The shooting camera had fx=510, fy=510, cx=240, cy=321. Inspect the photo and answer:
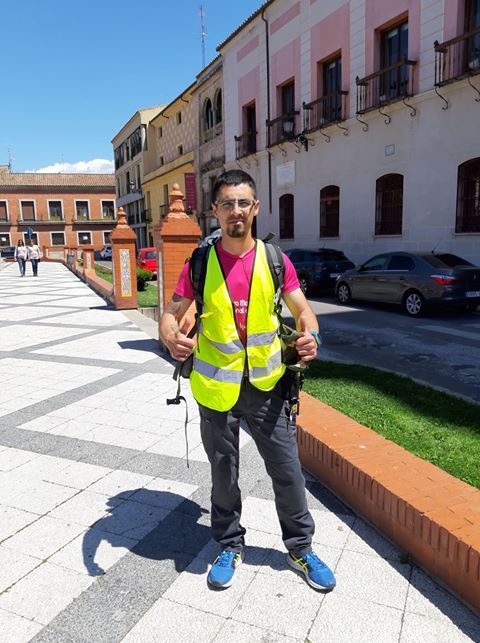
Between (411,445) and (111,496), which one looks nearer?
(111,496)

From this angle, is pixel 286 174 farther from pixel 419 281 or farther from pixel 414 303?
pixel 414 303

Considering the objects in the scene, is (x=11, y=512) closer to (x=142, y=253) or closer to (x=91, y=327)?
(x=91, y=327)

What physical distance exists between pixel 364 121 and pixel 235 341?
16.0 meters

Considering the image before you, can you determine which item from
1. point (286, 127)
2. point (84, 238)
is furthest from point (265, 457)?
point (84, 238)

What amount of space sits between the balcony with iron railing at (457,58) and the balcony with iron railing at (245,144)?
10.9 metres

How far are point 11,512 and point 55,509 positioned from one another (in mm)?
248

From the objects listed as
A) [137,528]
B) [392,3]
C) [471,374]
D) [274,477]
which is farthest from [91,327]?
[392,3]

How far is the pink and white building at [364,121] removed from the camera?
13344 mm

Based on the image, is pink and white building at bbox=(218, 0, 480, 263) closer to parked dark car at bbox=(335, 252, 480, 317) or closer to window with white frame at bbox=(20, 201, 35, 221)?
parked dark car at bbox=(335, 252, 480, 317)

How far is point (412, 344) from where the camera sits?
7.89m

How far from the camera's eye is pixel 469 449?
3.41m

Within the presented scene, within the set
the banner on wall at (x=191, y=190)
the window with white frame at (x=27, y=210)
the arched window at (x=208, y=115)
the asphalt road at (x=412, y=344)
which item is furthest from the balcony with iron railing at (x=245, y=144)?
the window with white frame at (x=27, y=210)

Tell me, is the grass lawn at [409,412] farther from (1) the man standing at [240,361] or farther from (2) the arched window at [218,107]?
(2) the arched window at [218,107]

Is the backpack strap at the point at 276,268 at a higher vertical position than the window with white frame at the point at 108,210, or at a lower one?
lower
